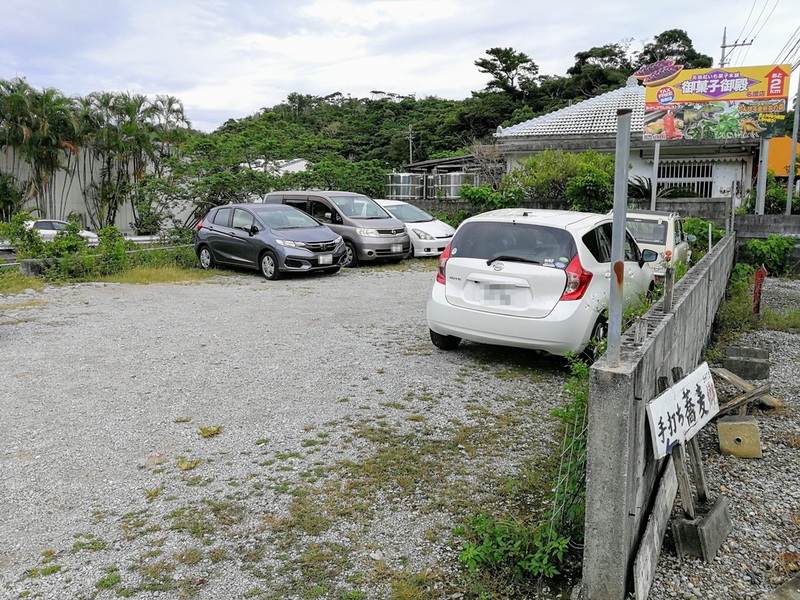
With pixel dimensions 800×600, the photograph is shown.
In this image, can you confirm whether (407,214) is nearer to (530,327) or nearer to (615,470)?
(530,327)

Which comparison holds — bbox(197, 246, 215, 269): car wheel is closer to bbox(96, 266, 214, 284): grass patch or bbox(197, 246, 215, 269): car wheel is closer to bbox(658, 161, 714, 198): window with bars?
bbox(96, 266, 214, 284): grass patch

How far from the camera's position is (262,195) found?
19.5 metres

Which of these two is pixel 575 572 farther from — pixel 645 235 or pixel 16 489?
pixel 645 235

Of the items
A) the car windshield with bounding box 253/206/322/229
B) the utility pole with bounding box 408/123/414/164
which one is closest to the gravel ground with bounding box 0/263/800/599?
the car windshield with bounding box 253/206/322/229

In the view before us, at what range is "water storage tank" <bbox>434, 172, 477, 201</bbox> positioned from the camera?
2408cm

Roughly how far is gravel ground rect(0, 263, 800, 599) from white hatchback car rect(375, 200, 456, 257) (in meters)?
8.16

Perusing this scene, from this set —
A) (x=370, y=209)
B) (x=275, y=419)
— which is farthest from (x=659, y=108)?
(x=275, y=419)

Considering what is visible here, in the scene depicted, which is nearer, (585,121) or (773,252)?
(773,252)

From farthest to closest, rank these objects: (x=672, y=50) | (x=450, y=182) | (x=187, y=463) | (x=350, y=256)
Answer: (x=672, y=50) < (x=450, y=182) < (x=350, y=256) < (x=187, y=463)

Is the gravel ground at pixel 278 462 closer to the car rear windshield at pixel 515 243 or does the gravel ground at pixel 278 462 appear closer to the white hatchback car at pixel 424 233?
the car rear windshield at pixel 515 243

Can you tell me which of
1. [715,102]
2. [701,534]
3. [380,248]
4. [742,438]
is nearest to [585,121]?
[715,102]

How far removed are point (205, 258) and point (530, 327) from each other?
1024 centimetres

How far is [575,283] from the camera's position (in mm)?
6059

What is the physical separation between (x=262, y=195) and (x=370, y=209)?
16.1ft
